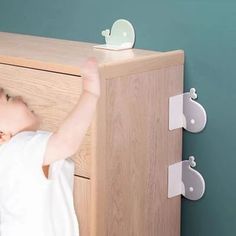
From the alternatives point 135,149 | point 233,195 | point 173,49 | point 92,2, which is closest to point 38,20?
point 92,2

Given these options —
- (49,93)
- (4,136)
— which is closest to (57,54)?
(49,93)

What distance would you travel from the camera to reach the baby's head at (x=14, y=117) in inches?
53.8

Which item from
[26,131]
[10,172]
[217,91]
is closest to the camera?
[10,172]

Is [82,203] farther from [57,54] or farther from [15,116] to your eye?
Answer: [57,54]

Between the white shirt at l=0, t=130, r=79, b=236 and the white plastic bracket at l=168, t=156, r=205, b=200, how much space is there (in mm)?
342

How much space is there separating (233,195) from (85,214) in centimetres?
39

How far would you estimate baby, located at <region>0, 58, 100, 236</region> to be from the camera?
1266 mm

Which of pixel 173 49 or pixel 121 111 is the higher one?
pixel 173 49

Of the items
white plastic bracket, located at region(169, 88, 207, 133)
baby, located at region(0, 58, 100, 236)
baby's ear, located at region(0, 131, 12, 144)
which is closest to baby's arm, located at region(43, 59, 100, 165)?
baby, located at region(0, 58, 100, 236)

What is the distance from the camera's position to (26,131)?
4.58ft

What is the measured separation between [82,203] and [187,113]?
1.25 ft

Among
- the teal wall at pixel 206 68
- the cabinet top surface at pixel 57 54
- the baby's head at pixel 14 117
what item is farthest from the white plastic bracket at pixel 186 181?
the baby's head at pixel 14 117

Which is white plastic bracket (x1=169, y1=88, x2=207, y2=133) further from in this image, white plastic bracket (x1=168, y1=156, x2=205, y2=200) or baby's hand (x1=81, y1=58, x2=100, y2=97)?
baby's hand (x1=81, y1=58, x2=100, y2=97)

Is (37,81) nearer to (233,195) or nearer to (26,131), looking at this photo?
(26,131)
